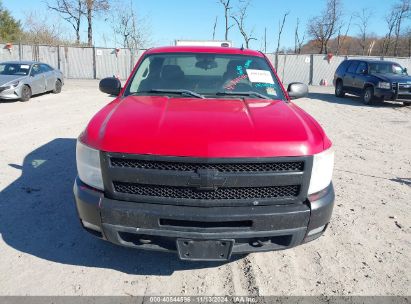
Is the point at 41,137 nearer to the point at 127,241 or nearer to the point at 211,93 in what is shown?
the point at 211,93

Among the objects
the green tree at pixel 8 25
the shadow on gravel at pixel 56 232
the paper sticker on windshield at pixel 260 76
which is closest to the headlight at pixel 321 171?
the shadow on gravel at pixel 56 232

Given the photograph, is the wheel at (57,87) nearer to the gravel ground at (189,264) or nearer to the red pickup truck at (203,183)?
the gravel ground at (189,264)

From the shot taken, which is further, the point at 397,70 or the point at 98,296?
the point at 397,70

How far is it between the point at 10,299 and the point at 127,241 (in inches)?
38.5

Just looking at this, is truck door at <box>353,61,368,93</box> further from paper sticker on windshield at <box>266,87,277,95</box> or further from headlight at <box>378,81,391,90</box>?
paper sticker on windshield at <box>266,87,277,95</box>

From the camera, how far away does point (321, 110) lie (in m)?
13.0

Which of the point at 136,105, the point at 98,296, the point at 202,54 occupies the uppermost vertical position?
the point at 202,54

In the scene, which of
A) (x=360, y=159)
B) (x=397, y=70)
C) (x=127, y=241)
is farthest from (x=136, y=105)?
(x=397, y=70)

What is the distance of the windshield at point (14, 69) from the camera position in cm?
1307

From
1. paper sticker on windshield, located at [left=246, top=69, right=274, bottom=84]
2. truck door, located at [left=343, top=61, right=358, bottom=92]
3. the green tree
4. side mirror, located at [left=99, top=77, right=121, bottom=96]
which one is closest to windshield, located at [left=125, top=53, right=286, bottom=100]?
paper sticker on windshield, located at [left=246, top=69, right=274, bottom=84]

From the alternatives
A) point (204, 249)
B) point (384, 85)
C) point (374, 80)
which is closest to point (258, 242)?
point (204, 249)

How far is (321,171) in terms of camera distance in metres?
2.61

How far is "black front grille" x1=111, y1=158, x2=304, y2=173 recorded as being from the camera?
243cm

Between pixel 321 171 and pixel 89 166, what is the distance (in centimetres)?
173
